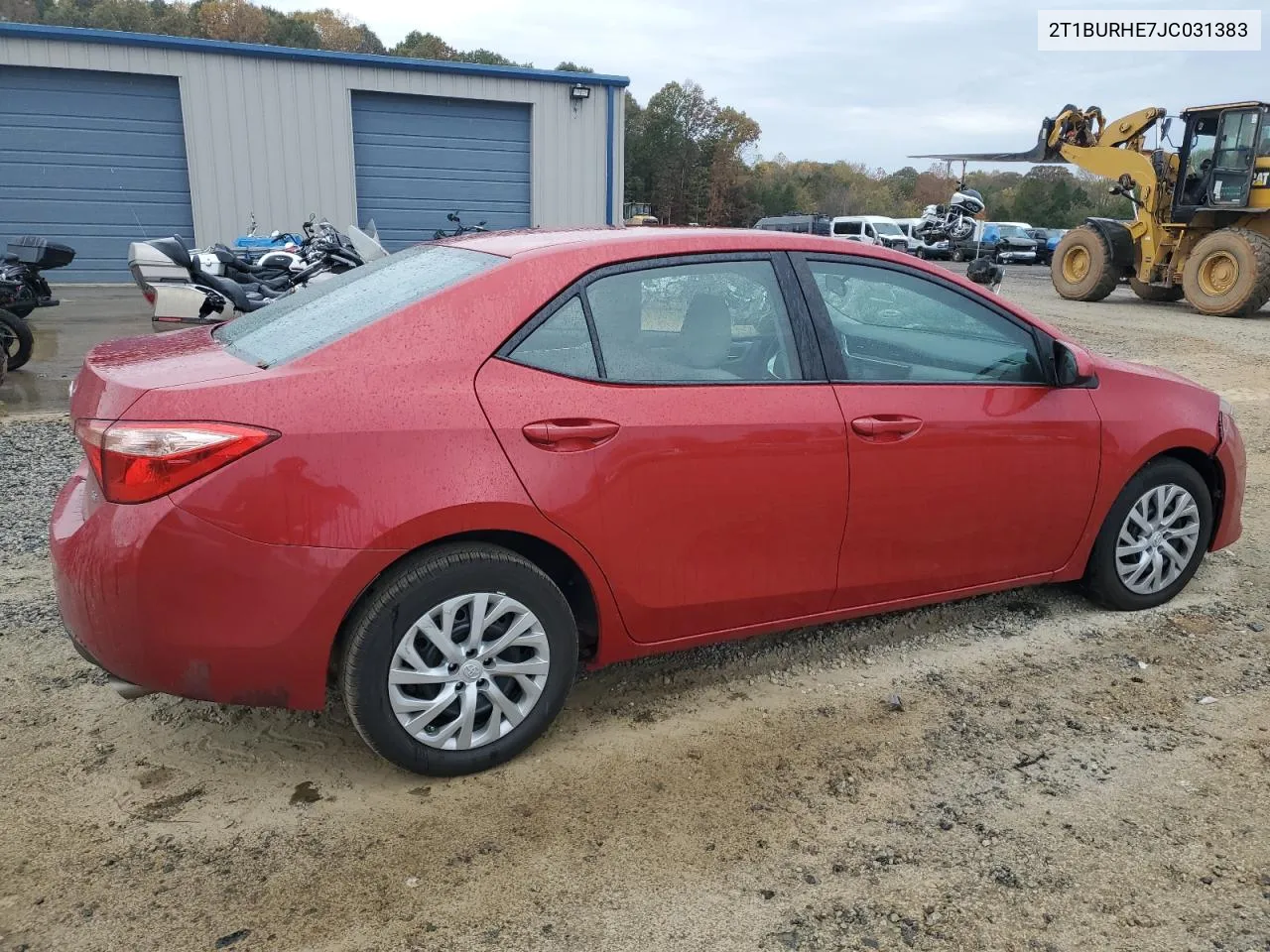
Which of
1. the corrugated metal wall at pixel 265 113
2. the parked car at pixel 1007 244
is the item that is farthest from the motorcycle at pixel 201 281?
the parked car at pixel 1007 244

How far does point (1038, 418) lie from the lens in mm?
3521

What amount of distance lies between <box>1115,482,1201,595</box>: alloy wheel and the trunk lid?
3356 millimetres

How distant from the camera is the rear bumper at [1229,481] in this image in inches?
161

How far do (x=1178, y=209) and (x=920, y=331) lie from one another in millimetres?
15556

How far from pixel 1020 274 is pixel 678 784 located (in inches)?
1123

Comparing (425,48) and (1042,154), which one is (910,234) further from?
(425,48)

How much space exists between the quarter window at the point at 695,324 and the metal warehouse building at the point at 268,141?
13767 mm

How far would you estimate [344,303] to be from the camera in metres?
3.06

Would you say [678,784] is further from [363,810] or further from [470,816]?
[363,810]

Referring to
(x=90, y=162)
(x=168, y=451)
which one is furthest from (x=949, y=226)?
(x=168, y=451)

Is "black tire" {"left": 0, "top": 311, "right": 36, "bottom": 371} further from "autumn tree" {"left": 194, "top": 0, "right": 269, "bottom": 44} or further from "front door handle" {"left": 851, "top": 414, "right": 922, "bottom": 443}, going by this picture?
"autumn tree" {"left": 194, "top": 0, "right": 269, "bottom": 44}

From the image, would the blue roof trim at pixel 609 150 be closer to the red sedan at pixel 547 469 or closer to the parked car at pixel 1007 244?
the red sedan at pixel 547 469

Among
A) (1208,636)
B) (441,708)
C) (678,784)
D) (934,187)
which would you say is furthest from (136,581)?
(934,187)

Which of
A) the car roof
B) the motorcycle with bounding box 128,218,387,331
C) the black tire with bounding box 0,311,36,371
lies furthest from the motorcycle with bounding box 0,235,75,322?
the car roof
